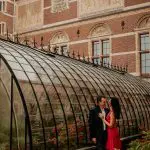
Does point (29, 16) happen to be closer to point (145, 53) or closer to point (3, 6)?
point (3, 6)

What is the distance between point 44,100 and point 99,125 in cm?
144

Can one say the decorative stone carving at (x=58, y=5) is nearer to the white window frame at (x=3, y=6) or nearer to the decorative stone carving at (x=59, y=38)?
the decorative stone carving at (x=59, y=38)

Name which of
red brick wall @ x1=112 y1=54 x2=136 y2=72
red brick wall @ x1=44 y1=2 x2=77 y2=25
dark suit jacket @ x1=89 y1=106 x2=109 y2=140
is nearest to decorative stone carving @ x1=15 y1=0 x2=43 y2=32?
red brick wall @ x1=44 y1=2 x2=77 y2=25

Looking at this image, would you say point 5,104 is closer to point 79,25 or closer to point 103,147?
point 103,147

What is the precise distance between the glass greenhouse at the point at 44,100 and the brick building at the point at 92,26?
24.0ft

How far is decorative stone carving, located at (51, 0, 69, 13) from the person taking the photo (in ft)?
71.6

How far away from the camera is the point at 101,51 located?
19.8 metres

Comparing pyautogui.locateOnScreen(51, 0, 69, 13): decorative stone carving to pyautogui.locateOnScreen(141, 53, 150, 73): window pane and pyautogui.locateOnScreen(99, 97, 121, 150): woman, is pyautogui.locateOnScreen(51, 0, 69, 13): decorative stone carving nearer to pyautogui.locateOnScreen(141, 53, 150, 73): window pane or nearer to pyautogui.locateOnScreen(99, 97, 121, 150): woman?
pyautogui.locateOnScreen(141, 53, 150, 73): window pane

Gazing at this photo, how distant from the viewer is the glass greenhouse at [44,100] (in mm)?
6758

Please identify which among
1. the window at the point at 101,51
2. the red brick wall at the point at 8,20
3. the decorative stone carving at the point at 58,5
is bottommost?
the window at the point at 101,51

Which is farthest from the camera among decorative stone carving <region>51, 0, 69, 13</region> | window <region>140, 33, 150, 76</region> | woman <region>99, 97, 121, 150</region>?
decorative stone carving <region>51, 0, 69, 13</region>

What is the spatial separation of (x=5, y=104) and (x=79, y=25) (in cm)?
→ 1437

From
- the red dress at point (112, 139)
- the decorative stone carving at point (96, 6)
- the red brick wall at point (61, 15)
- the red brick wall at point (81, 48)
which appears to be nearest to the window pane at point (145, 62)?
the decorative stone carving at point (96, 6)

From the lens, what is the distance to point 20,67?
7.54 m
